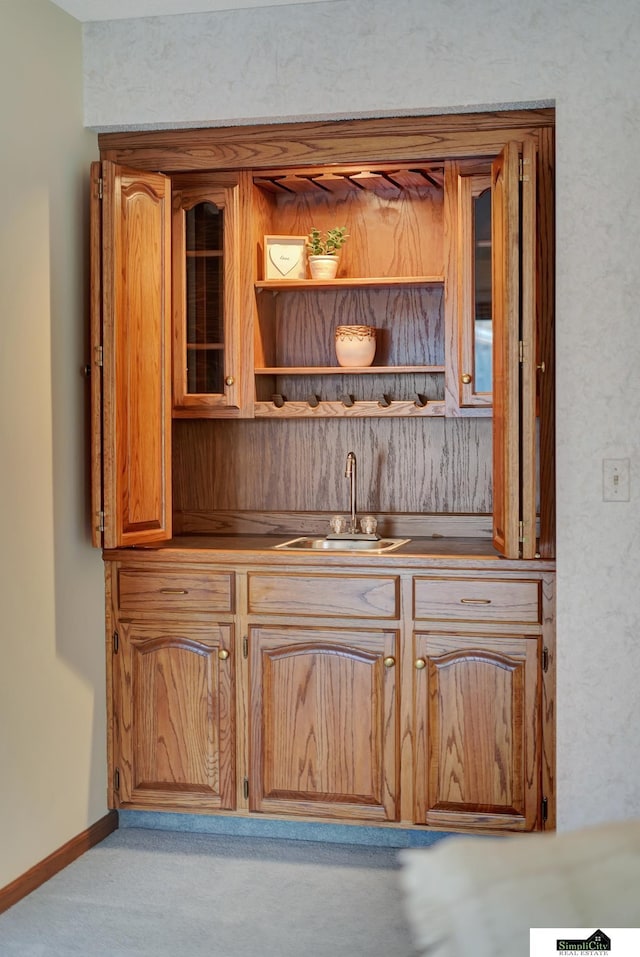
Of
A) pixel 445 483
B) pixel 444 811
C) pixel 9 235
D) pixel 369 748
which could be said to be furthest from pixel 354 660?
pixel 9 235

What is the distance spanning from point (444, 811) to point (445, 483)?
1.18 meters

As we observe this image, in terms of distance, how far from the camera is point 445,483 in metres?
3.93

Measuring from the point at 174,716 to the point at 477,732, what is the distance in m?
0.98

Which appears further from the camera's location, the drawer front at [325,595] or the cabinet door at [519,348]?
the drawer front at [325,595]

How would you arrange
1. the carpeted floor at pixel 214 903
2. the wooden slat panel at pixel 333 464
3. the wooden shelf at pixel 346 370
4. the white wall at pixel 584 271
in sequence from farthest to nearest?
the wooden slat panel at pixel 333 464
the wooden shelf at pixel 346 370
the white wall at pixel 584 271
the carpeted floor at pixel 214 903

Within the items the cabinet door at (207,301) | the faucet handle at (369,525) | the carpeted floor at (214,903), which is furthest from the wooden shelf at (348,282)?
the carpeted floor at (214,903)

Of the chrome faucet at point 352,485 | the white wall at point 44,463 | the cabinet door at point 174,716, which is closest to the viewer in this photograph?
the white wall at point 44,463

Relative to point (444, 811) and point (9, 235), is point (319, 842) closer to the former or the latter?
point (444, 811)

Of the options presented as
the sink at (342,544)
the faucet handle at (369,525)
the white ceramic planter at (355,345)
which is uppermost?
the white ceramic planter at (355,345)

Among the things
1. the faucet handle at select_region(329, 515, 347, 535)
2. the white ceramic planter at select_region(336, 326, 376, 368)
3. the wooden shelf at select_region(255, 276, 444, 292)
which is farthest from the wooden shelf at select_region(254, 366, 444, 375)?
A: the faucet handle at select_region(329, 515, 347, 535)

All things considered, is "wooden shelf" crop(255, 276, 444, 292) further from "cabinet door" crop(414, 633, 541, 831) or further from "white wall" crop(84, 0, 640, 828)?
"cabinet door" crop(414, 633, 541, 831)

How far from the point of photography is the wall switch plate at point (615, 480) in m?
3.16

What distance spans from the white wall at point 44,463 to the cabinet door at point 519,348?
134 cm

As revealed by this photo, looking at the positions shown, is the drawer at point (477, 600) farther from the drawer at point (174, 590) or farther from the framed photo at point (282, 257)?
the framed photo at point (282, 257)
